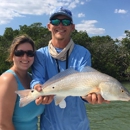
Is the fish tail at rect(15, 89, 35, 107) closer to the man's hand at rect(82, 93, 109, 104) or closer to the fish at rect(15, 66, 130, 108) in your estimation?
the fish at rect(15, 66, 130, 108)

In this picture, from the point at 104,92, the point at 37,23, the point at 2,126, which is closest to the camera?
the point at 104,92

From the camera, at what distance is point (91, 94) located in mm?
2771

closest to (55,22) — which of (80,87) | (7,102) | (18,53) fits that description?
(18,53)

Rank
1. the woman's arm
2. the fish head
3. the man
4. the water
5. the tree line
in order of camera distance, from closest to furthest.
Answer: the fish head
the woman's arm
the man
the water
the tree line

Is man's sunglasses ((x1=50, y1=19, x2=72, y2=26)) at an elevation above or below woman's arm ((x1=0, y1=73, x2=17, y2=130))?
above

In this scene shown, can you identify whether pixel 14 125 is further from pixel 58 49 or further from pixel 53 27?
pixel 53 27

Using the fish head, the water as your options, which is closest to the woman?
the fish head

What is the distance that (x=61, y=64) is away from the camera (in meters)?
3.27

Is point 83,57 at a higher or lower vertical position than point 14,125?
higher

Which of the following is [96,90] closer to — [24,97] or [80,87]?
[80,87]

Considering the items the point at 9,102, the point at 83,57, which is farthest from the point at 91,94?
the point at 9,102

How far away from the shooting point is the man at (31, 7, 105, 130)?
3203 mm

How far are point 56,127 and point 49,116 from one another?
0.56ft

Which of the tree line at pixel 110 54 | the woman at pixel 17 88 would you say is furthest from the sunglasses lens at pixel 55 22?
the tree line at pixel 110 54
